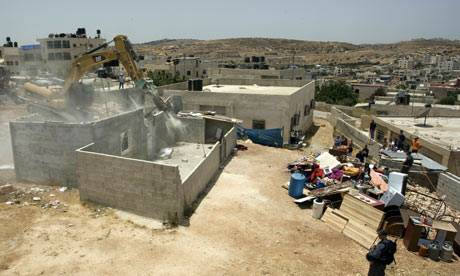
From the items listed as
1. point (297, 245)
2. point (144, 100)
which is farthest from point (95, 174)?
point (144, 100)

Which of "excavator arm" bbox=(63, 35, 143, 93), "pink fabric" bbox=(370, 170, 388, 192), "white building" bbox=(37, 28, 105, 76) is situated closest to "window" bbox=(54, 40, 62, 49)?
"white building" bbox=(37, 28, 105, 76)

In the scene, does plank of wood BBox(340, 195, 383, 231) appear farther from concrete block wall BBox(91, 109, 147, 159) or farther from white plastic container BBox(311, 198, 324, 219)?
concrete block wall BBox(91, 109, 147, 159)

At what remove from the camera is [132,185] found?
11305 mm

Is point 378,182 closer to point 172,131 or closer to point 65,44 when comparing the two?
point 172,131

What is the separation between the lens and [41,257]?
909 cm

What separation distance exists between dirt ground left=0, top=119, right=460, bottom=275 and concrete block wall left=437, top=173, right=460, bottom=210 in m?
3.68

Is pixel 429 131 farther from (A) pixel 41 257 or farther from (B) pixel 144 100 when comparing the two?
(A) pixel 41 257

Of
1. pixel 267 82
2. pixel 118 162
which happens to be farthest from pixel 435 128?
pixel 118 162

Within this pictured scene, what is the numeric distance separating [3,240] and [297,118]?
19345mm

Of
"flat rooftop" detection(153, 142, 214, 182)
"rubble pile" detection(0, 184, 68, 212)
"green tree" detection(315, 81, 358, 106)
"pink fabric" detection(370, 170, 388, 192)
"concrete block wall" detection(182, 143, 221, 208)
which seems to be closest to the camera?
"concrete block wall" detection(182, 143, 221, 208)

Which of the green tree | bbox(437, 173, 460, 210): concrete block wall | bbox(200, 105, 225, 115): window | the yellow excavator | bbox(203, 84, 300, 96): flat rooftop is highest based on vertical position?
the yellow excavator

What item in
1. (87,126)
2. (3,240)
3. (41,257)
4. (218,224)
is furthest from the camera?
(87,126)

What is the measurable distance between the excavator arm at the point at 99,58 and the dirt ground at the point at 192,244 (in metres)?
6.41

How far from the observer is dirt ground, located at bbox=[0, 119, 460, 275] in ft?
29.1
